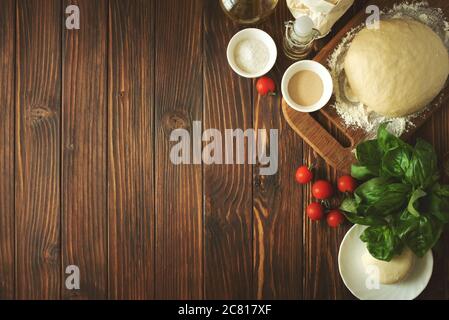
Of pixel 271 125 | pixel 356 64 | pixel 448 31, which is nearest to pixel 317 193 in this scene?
pixel 271 125

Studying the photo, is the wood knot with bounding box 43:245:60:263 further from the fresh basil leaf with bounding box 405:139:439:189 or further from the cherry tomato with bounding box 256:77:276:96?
the fresh basil leaf with bounding box 405:139:439:189

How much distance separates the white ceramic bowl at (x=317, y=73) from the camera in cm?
104

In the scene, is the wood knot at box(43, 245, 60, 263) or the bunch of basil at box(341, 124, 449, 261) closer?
the bunch of basil at box(341, 124, 449, 261)

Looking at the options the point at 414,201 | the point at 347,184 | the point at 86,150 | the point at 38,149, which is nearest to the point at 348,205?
the point at 347,184

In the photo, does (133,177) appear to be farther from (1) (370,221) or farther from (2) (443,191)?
(2) (443,191)

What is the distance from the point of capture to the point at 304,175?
42.2 inches

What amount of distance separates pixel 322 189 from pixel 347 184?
59mm

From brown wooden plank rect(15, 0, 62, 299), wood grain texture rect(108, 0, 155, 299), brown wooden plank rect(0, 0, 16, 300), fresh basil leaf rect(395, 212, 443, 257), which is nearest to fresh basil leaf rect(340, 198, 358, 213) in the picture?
fresh basil leaf rect(395, 212, 443, 257)


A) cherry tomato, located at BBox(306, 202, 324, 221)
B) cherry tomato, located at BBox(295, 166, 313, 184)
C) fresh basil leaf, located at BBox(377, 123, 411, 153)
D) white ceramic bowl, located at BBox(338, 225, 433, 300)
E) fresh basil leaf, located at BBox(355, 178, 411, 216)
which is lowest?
white ceramic bowl, located at BBox(338, 225, 433, 300)

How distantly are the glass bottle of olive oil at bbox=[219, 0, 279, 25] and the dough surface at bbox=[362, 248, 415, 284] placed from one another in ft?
2.01

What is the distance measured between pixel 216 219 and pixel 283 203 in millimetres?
171

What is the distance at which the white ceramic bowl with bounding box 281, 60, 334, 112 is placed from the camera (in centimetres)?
104

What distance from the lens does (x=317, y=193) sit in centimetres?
108
